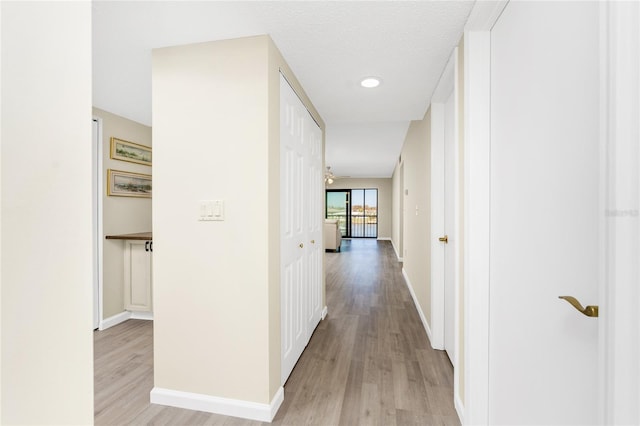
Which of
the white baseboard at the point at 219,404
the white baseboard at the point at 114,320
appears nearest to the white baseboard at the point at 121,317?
the white baseboard at the point at 114,320

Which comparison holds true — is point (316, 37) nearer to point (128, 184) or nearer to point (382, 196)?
point (128, 184)

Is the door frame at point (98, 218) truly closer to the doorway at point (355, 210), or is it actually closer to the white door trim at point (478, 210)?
the white door trim at point (478, 210)

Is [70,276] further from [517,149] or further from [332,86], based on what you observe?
[332,86]

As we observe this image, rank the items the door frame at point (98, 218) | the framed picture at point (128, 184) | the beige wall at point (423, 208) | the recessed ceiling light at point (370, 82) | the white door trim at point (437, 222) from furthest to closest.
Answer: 1. the framed picture at point (128, 184)
2. the door frame at point (98, 218)
3. the beige wall at point (423, 208)
4. the white door trim at point (437, 222)
5. the recessed ceiling light at point (370, 82)

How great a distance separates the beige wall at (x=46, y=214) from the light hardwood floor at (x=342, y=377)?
148 centimetres

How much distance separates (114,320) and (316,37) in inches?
134

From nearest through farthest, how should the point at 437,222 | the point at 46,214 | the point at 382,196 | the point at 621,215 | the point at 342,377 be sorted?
the point at 46,214
the point at 621,215
the point at 342,377
the point at 437,222
the point at 382,196

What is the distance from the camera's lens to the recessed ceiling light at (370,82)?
7.39 feet

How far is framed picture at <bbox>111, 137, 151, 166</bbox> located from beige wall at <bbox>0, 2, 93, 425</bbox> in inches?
128

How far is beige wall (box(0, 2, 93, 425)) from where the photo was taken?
1.39 ft

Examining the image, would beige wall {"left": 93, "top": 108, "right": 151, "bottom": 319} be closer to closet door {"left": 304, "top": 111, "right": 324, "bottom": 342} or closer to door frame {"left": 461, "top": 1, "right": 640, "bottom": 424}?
closet door {"left": 304, "top": 111, "right": 324, "bottom": 342}

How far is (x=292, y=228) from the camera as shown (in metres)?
2.15

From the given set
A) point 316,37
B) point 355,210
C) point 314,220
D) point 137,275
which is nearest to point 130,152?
point 137,275

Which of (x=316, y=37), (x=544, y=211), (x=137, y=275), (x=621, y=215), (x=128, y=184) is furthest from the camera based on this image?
(x=128, y=184)
